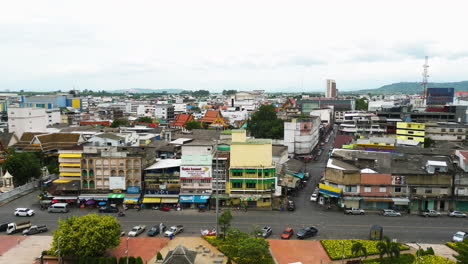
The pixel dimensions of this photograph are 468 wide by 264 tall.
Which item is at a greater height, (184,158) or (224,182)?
(184,158)

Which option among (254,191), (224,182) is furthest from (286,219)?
(224,182)

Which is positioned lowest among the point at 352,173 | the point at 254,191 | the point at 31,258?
the point at 31,258

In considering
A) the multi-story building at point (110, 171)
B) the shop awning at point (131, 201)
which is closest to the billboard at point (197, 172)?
the multi-story building at point (110, 171)

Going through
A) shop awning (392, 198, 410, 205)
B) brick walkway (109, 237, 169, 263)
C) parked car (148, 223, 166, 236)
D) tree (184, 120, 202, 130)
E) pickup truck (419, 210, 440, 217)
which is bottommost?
brick walkway (109, 237, 169, 263)

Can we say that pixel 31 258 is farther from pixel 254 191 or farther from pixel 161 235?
pixel 254 191

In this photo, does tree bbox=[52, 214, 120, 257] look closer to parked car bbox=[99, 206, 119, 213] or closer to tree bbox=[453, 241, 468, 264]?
parked car bbox=[99, 206, 119, 213]

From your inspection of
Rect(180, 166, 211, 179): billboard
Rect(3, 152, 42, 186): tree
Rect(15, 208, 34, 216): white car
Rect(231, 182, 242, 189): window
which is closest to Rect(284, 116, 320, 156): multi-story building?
Rect(231, 182, 242, 189): window

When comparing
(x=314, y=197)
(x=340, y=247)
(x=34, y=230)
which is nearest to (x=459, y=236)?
(x=340, y=247)
